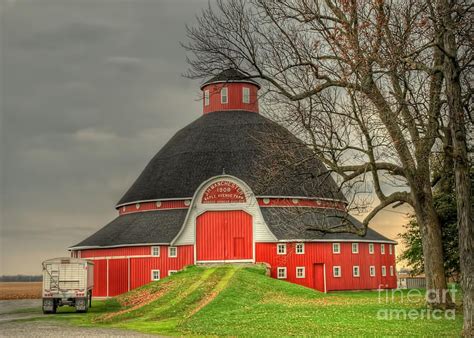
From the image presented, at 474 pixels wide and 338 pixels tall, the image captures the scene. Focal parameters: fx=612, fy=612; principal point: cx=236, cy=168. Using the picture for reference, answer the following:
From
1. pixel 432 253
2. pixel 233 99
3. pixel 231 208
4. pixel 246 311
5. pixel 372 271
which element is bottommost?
pixel 246 311

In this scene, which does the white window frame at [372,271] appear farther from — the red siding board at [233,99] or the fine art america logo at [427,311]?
the fine art america logo at [427,311]

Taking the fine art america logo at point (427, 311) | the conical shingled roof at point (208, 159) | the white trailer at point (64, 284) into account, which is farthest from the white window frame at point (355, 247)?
the fine art america logo at point (427, 311)

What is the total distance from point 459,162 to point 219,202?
26695 mm

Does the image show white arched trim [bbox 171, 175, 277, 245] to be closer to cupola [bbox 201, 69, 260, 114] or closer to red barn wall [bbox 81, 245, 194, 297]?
red barn wall [bbox 81, 245, 194, 297]

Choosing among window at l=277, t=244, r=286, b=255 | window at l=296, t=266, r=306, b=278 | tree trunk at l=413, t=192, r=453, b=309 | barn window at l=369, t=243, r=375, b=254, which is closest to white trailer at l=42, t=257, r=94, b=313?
window at l=277, t=244, r=286, b=255

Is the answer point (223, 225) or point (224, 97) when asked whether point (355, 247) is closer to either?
point (223, 225)

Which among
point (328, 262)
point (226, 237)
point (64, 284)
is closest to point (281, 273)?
point (328, 262)

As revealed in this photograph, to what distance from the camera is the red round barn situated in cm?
4191

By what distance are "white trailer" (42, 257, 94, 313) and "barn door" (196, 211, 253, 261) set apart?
38.8ft

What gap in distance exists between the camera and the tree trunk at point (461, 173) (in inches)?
617

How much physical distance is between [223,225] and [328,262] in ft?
26.3

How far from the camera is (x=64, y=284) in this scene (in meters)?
31.2

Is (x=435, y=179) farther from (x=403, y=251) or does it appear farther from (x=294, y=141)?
(x=403, y=251)

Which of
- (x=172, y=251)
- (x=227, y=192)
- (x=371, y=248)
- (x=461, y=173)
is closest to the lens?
(x=461, y=173)
